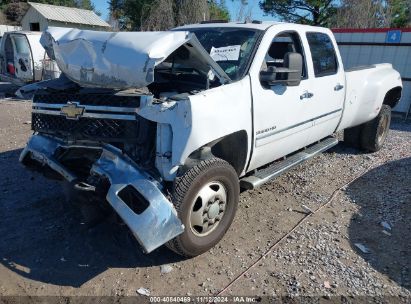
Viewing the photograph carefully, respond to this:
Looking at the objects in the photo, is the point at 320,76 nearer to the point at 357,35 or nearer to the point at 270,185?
the point at 270,185

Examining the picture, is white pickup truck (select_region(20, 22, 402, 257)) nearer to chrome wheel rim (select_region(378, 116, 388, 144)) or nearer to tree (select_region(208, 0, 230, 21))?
chrome wheel rim (select_region(378, 116, 388, 144))

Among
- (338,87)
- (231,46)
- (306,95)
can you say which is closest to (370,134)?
(338,87)

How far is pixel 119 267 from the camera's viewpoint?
11.4 feet

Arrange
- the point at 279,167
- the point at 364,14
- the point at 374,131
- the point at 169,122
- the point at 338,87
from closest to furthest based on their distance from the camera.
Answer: the point at 169,122 < the point at 279,167 < the point at 338,87 < the point at 374,131 < the point at 364,14

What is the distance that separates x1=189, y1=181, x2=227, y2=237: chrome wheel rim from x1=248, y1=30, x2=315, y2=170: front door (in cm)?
63

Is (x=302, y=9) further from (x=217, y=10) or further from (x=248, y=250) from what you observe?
(x=248, y=250)

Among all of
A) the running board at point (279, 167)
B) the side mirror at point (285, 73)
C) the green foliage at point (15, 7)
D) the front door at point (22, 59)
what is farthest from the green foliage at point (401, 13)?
the green foliage at point (15, 7)

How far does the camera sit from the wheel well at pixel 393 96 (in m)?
7.14

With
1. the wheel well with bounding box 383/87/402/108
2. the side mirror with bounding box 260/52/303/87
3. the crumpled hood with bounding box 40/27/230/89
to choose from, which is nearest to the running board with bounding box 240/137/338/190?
the side mirror with bounding box 260/52/303/87

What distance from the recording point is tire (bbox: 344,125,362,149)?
6871mm

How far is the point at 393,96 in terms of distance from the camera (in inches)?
286

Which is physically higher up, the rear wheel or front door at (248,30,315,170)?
front door at (248,30,315,170)

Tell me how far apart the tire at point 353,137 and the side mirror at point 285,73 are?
129 inches

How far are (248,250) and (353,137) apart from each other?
3.99 meters
